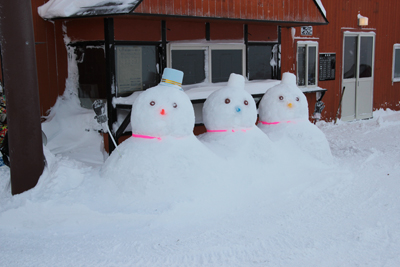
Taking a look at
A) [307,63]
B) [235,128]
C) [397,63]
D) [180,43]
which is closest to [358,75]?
[307,63]

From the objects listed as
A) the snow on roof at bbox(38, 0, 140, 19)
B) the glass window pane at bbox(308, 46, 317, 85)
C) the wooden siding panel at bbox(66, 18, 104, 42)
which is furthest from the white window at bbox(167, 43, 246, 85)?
the glass window pane at bbox(308, 46, 317, 85)

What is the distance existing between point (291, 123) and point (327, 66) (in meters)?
5.28

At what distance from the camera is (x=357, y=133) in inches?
392

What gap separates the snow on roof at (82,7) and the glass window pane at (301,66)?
18.6ft

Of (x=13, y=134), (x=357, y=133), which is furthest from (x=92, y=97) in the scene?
(x=357, y=133)

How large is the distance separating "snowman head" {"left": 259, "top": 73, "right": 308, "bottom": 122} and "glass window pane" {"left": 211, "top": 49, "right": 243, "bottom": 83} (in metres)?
1.82

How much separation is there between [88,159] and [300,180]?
312 cm

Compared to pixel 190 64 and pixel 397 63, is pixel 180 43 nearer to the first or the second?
pixel 190 64

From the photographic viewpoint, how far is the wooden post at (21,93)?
4863 millimetres

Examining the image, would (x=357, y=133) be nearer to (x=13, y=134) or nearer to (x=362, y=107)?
(x=362, y=107)

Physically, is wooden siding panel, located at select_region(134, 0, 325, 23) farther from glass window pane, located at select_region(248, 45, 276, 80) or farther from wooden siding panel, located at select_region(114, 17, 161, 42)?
glass window pane, located at select_region(248, 45, 276, 80)

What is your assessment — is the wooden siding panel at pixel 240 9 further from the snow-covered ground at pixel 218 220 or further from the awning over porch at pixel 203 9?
the snow-covered ground at pixel 218 220

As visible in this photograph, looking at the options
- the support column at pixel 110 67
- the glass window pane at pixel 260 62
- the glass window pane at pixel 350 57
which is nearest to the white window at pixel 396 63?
the glass window pane at pixel 350 57

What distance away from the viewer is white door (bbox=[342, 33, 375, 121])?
1180cm
